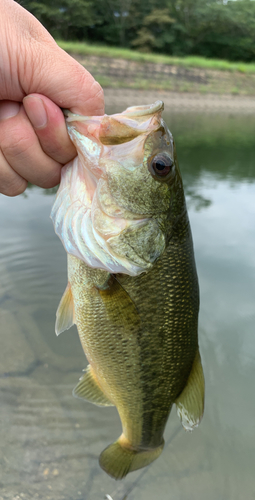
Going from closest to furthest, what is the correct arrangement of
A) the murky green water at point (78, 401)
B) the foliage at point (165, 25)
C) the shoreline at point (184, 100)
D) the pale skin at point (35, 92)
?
the pale skin at point (35, 92), the murky green water at point (78, 401), the shoreline at point (184, 100), the foliage at point (165, 25)

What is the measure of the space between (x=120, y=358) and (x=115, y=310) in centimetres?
29

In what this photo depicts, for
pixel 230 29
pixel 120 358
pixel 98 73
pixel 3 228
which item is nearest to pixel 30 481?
pixel 120 358

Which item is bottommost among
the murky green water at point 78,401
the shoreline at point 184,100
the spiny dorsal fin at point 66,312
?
the shoreline at point 184,100

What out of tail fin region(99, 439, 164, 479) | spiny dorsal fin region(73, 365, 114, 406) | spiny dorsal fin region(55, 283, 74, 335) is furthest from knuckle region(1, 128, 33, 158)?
tail fin region(99, 439, 164, 479)

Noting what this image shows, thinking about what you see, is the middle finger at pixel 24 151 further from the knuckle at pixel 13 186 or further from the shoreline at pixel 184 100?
the shoreline at pixel 184 100

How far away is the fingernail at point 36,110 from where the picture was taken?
1.14 meters

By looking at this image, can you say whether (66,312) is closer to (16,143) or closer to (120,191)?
(120,191)

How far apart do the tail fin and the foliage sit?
88.0 feet

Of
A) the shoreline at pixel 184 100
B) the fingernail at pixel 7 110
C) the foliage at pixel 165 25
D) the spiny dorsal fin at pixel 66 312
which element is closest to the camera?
the fingernail at pixel 7 110

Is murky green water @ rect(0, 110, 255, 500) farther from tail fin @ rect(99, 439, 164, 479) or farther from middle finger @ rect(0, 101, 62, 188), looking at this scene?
middle finger @ rect(0, 101, 62, 188)

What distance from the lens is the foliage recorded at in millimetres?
27964

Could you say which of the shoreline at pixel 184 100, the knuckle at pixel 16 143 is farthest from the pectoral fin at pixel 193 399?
the shoreline at pixel 184 100

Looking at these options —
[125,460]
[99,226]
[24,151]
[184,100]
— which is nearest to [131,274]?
[99,226]

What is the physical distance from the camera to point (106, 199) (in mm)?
1223
